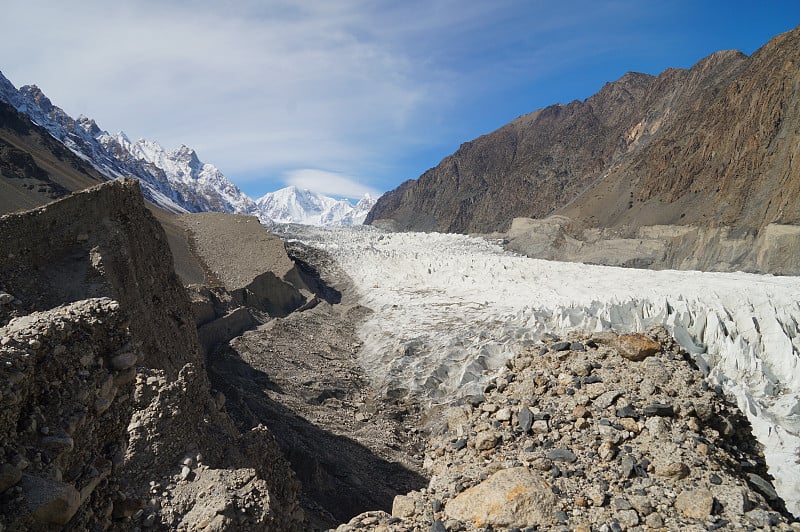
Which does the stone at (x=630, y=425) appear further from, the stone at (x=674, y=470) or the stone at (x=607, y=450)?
the stone at (x=674, y=470)

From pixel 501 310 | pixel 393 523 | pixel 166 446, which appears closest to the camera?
pixel 393 523

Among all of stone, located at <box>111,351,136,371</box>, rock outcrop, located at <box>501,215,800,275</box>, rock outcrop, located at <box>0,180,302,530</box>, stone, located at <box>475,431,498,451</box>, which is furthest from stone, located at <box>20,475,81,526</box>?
rock outcrop, located at <box>501,215,800,275</box>

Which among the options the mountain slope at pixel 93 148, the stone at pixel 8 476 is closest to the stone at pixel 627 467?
the stone at pixel 8 476

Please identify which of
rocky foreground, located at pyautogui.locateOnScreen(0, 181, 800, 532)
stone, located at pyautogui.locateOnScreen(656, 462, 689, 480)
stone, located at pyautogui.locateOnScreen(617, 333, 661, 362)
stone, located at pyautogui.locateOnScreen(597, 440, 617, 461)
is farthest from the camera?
stone, located at pyautogui.locateOnScreen(617, 333, 661, 362)

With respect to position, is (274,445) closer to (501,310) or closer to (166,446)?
(166,446)

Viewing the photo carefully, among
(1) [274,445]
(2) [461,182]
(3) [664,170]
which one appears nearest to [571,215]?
A: (3) [664,170]

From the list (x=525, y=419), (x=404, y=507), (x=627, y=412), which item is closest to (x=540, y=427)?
(x=525, y=419)

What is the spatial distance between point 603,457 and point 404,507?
6.26 ft

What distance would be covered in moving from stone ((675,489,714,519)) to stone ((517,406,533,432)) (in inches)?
66.7

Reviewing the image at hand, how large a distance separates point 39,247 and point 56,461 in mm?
5369

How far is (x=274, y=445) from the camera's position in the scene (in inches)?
235

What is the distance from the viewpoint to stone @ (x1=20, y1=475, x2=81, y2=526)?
8.06 ft

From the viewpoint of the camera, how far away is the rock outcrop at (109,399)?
2.72m

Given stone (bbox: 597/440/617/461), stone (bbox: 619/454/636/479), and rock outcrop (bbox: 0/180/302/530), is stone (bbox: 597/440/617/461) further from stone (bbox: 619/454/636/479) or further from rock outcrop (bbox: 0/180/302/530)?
rock outcrop (bbox: 0/180/302/530)
